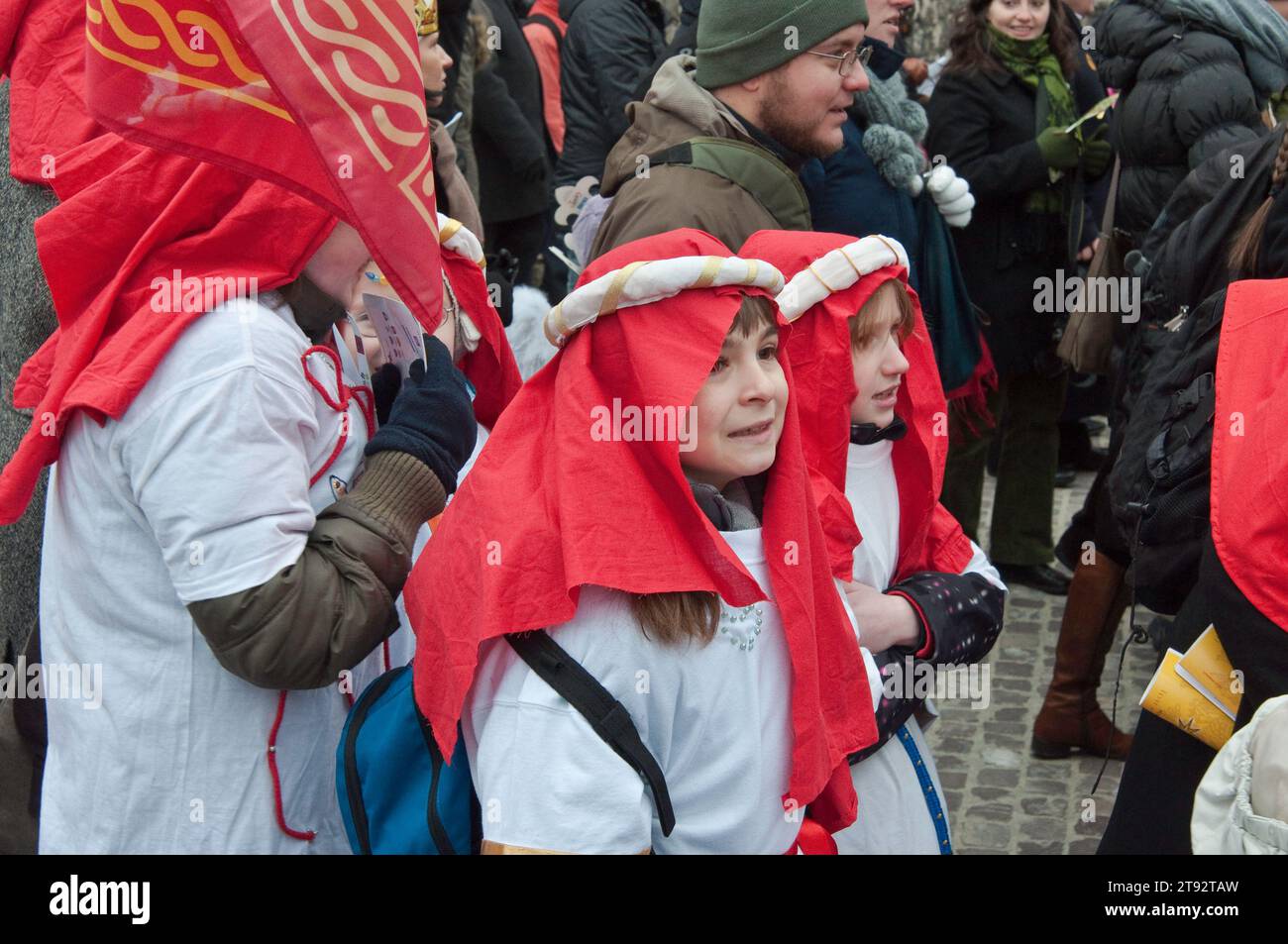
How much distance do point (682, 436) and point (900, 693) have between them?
836mm

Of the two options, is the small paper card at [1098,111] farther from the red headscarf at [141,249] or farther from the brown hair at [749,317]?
the red headscarf at [141,249]

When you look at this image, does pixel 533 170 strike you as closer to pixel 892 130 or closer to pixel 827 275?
pixel 892 130

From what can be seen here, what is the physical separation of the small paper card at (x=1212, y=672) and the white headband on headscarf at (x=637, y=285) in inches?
39.5

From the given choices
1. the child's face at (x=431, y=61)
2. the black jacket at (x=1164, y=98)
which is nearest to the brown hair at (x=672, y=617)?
the child's face at (x=431, y=61)

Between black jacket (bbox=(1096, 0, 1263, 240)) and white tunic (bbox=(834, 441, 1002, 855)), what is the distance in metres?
2.31

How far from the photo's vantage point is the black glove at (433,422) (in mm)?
2322

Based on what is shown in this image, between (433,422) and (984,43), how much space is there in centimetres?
401

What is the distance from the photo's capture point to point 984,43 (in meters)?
5.66

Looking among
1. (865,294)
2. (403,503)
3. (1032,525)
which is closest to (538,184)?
(1032,525)

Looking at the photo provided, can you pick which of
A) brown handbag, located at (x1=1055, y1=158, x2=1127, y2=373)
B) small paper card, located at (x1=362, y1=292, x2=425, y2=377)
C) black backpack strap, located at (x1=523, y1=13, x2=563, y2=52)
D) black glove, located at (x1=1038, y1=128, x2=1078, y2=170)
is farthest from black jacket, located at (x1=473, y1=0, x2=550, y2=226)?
small paper card, located at (x1=362, y1=292, x2=425, y2=377)

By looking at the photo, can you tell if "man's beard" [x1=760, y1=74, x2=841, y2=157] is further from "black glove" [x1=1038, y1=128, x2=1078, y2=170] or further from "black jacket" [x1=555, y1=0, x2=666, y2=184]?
"black jacket" [x1=555, y1=0, x2=666, y2=184]

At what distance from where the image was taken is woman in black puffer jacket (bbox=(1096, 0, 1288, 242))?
15.4ft

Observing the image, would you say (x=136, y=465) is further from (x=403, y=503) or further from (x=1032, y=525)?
(x=1032, y=525)
